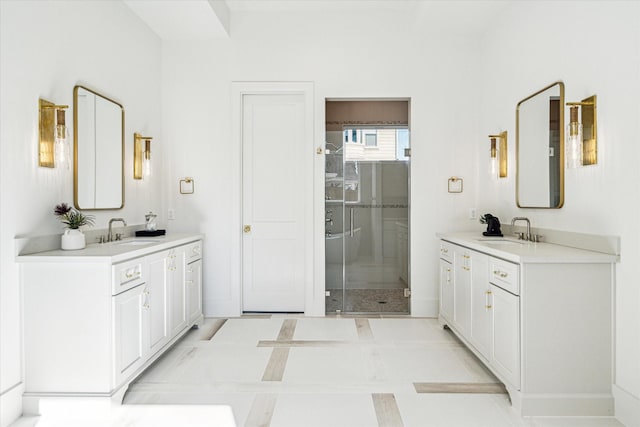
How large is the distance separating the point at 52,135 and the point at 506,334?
296cm

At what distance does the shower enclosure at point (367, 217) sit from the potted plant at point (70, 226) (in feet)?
7.91

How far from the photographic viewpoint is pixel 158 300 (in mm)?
2969

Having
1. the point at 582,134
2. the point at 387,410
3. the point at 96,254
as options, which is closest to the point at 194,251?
the point at 96,254

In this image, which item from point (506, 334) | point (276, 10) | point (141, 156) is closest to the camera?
point (506, 334)

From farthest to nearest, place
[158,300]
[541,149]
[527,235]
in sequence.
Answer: [527,235] < [541,149] < [158,300]

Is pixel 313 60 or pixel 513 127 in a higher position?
pixel 313 60

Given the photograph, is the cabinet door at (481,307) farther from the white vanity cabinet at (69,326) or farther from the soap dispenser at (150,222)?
the soap dispenser at (150,222)

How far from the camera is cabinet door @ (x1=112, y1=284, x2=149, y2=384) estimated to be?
238 cm

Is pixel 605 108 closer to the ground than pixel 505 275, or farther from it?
farther from it

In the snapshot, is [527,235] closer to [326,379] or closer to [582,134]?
[582,134]

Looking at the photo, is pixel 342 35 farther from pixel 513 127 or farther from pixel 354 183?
pixel 513 127

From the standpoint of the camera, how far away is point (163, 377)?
283 centimetres

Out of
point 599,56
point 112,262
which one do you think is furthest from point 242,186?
point 599,56

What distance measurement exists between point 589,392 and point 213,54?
13.4 ft
